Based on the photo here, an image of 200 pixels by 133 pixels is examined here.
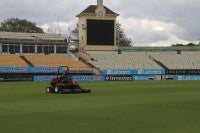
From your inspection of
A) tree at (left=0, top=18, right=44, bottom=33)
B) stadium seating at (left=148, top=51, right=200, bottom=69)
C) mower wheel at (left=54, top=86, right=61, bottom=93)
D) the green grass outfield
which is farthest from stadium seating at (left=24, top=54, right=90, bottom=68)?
the green grass outfield

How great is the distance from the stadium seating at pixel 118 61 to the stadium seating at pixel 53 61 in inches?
159

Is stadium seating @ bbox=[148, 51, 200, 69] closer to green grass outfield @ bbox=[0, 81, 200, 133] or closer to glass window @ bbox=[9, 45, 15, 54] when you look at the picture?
glass window @ bbox=[9, 45, 15, 54]

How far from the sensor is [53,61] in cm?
8125

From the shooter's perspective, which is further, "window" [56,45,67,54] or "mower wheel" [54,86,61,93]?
"window" [56,45,67,54]

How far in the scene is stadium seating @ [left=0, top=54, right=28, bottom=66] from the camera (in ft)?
248

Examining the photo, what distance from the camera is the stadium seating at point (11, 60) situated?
75.5 m

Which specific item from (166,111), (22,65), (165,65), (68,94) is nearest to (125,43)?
(165,65)

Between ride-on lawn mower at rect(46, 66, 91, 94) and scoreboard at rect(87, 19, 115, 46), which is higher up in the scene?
scoreboard at rect(87, 19, 115, 46)

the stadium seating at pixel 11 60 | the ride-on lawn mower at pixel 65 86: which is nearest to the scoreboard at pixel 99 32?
the stadium seating at pixel 11 60

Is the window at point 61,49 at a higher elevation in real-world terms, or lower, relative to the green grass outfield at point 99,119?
higher

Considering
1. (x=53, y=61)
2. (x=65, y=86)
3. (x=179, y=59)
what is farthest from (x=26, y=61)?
(x=65, y=86)

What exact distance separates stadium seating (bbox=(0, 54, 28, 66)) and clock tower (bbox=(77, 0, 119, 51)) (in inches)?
551

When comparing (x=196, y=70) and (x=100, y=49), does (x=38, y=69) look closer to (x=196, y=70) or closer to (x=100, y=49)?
(x=100, y=49)

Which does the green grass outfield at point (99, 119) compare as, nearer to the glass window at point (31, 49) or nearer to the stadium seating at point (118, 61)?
the stadium seating at point (118, 61)
